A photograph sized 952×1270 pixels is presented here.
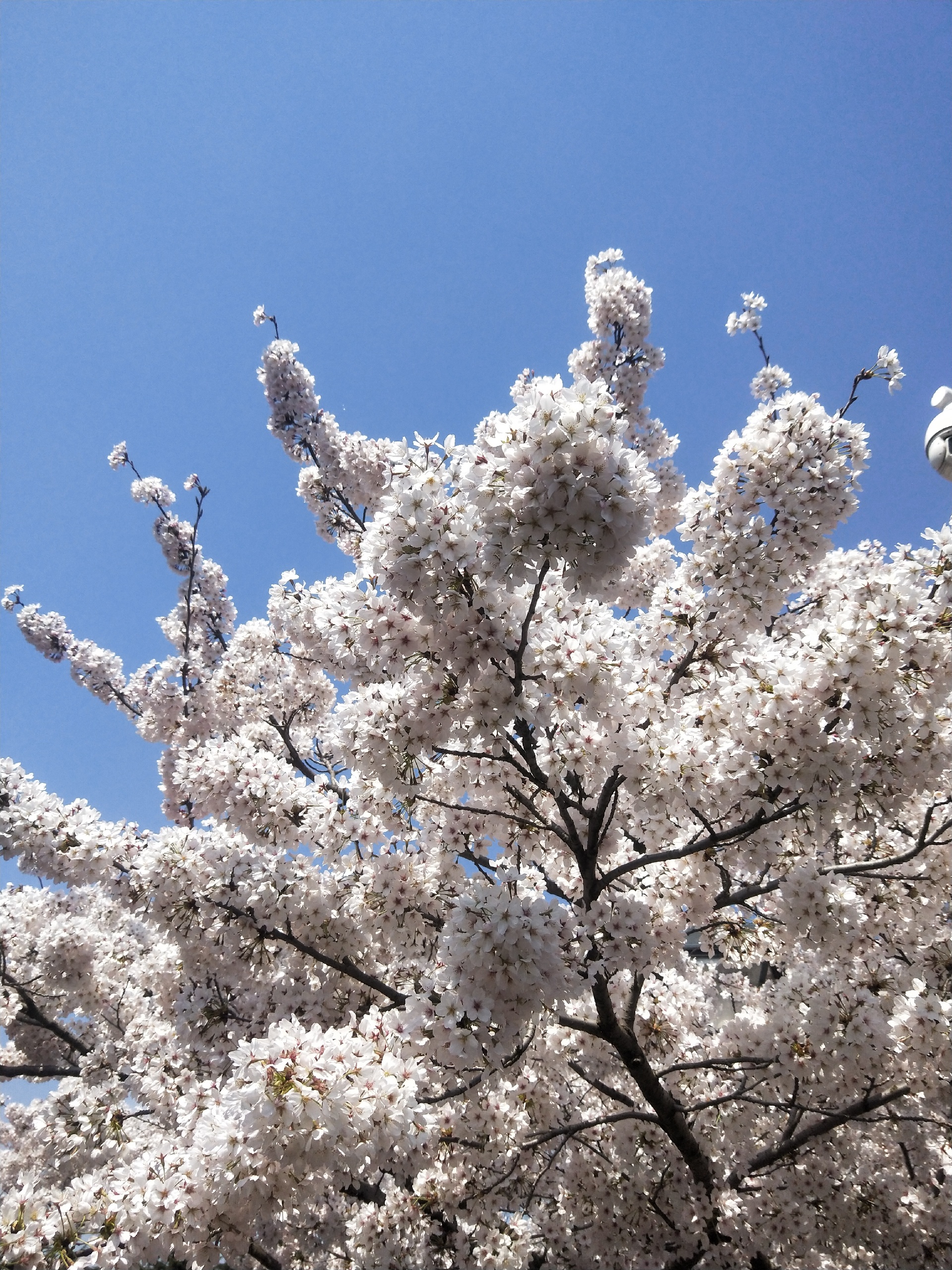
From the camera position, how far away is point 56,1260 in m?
4.60

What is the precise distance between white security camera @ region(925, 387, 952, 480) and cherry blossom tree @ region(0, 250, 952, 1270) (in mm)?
1427

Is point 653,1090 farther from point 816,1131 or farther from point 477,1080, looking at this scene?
point 477,1080

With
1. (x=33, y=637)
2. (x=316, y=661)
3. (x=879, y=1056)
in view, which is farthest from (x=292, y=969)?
(x=33, y=637)

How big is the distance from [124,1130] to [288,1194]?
441 cm

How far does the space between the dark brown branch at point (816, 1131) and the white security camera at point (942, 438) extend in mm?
7431

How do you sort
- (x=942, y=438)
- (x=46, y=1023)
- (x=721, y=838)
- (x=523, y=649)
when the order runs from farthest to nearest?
(x=46, y=1023) < (x=942, y=438) < (x=721, y=838) < (x=523, y=649)

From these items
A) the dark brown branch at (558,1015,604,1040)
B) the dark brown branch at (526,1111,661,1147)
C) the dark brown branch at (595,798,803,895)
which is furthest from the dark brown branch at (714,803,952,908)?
the dark brown branch at (526,1111,661,1147)

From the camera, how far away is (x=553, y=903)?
14.5 ft

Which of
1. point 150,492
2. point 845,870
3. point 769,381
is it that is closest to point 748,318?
point 769,381

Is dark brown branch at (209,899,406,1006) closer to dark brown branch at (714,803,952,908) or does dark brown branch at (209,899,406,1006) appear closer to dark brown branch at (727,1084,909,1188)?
dark brown branch at (714,803,952,908)

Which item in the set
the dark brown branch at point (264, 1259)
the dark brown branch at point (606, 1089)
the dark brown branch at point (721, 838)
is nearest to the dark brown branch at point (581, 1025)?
the dark brown branch at point (721, 838)

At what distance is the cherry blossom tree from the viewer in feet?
13.5

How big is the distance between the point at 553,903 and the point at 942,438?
851cm

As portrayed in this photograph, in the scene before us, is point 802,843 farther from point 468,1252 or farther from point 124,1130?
point 124,1130
